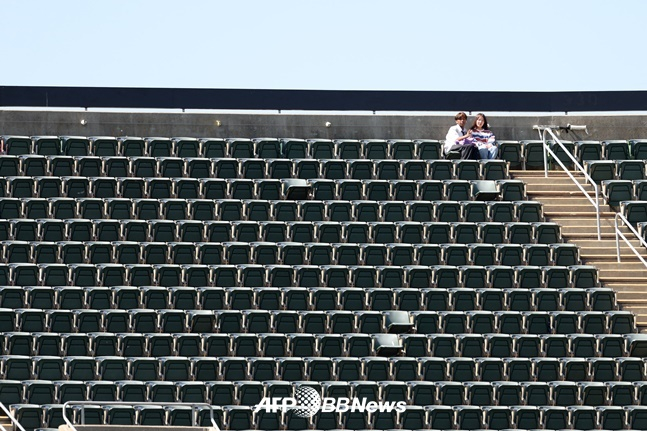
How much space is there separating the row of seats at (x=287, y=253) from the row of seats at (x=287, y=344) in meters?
1.68

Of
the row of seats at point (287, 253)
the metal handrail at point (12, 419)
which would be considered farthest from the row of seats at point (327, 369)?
the row of seats at point (287, 253)

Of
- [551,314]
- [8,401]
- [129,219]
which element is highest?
[129,219]

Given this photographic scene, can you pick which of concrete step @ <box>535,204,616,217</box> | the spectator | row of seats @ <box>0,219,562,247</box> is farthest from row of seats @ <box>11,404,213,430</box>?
the spectator

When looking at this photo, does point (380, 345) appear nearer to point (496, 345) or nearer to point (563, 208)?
point (496, 345)

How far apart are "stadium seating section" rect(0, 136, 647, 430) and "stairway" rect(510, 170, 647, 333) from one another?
415 mm

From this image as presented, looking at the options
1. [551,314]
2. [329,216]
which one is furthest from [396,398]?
[329,216]

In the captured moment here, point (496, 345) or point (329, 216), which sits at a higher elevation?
point (329, 216)

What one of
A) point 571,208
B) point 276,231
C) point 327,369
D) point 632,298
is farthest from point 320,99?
point 327,369

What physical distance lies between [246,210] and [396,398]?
4983mm

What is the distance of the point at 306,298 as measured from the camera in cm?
2416

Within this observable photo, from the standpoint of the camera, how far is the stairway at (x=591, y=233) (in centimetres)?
2556

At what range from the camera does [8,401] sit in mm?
21766

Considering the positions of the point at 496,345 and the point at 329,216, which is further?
the point at 329,216

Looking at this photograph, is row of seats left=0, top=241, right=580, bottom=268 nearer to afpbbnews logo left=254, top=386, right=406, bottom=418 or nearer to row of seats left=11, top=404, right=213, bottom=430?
afpbbnews logo left=254, top=386, right=406, bottom=418
